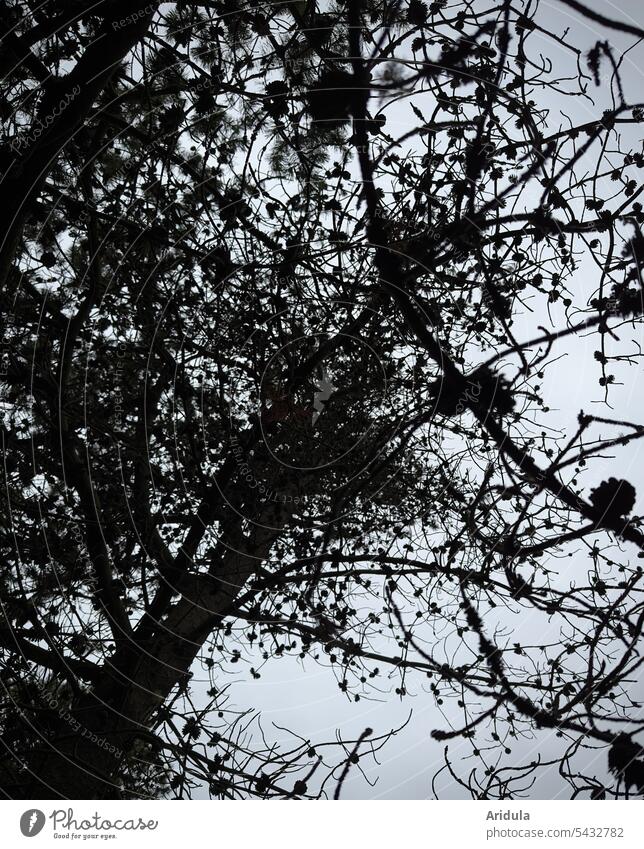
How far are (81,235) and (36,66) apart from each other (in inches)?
37.8

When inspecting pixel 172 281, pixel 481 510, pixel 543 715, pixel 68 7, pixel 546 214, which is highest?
pixel 68 7

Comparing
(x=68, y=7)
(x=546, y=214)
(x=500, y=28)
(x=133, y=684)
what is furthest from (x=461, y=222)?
(x=133, y=684)

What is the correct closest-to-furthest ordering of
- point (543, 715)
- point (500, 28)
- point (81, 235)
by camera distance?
point (543, 715), point (500, 28), point (81, 235)

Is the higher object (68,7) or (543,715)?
(68,7)

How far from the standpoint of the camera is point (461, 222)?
13.2 ft

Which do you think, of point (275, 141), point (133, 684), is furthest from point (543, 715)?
point (275, 141)

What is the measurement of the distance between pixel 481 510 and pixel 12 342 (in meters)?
2.98

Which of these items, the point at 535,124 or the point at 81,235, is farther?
the point at 81,235

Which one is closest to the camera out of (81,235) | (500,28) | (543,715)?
(543,715)

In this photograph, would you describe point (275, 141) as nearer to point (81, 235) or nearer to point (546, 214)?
point (81, 235)

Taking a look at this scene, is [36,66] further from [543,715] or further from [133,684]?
[543,715]
